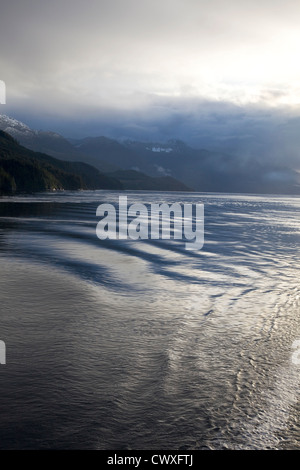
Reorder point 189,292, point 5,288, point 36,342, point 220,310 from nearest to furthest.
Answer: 1. point 36,342
2. point 220,310
3. point 5,288
4. point 189,292

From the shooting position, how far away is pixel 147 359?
10977 mm

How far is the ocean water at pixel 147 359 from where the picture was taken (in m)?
7.69

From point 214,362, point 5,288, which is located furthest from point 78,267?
point 214,362

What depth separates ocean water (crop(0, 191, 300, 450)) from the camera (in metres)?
7.69

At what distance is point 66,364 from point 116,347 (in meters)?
1.76

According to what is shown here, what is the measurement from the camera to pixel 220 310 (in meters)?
16.1

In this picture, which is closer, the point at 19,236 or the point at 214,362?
the point at 214,362
